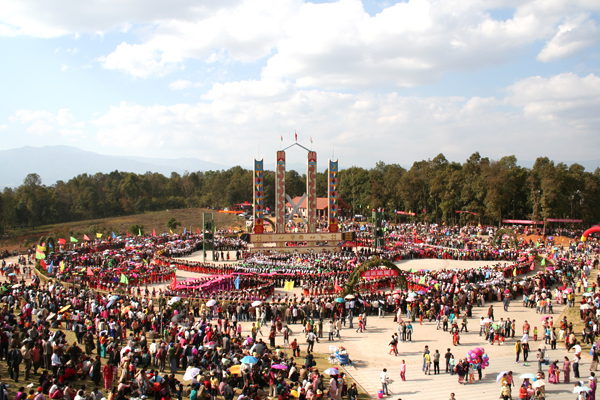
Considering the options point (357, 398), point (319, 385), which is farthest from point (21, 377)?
point (357, 398)

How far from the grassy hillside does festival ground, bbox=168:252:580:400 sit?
5444 cm

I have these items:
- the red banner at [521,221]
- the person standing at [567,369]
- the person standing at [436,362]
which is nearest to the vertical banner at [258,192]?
the person standing at [436,362]

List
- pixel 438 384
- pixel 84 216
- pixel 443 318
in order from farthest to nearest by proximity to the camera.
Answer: pixel 84 216 < pixel 443 318 < pixel 438 384

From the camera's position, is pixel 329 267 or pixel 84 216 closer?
pixel 329 267

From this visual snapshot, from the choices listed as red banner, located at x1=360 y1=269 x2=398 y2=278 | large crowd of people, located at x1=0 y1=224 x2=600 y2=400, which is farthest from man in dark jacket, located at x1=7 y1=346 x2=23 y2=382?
red banner, located at x1=360 y1=269 x2=398 y2=278

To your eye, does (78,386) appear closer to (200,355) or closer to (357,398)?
(200,355)

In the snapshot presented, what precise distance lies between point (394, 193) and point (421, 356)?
204 ft

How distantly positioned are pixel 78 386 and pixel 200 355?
3.51 metres

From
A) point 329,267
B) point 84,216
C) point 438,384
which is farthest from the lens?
point 84,216

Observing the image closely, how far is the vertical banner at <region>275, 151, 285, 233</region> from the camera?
149ft

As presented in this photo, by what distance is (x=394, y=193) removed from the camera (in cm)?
7731

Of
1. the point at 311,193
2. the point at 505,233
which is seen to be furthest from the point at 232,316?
the point at 505,233

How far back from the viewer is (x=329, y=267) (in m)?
32.9

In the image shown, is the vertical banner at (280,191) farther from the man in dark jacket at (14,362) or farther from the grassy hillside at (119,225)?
the man in dark jacket at (14,362)
